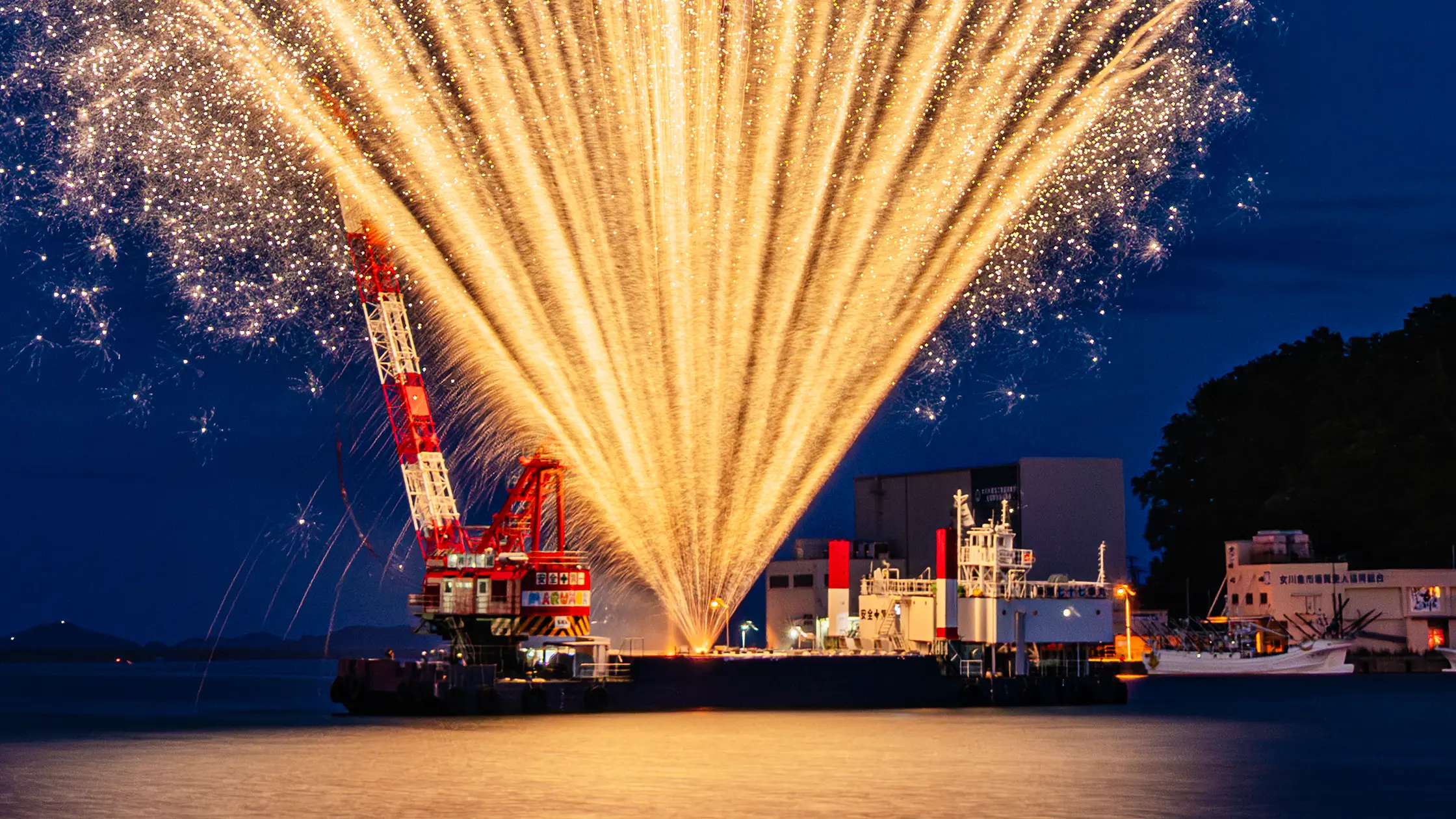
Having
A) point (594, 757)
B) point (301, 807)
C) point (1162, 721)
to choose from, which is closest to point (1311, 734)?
point (1162, 721)

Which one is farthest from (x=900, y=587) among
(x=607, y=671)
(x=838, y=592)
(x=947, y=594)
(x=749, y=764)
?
(x=749, y=764)

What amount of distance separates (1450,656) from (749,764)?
108293 mm

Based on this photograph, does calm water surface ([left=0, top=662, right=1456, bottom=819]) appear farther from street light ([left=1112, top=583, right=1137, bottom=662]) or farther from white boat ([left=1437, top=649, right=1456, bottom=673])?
white boat ([left=1437, top=649, right=1456, bottom=673])

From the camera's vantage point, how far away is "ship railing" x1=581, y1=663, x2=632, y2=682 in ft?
243

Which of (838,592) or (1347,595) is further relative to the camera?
(1347,595)

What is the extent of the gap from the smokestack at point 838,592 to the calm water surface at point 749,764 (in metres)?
12.2

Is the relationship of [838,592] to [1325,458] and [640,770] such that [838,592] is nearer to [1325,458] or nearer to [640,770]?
[640,770]

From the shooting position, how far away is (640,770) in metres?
45.4

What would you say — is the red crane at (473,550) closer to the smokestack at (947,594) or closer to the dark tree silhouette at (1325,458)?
the smokestack at (947,594)

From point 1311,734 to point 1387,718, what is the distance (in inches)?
488

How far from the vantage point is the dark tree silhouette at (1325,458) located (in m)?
138

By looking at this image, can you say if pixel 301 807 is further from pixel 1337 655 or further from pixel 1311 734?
pixel 1337 655

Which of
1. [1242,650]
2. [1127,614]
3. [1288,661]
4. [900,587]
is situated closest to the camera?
[900,587]

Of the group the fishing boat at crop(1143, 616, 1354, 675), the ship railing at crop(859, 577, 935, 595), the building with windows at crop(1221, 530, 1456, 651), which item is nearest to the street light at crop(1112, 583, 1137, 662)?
the fishing boat at crop(1143, 616, 1354, 675)
